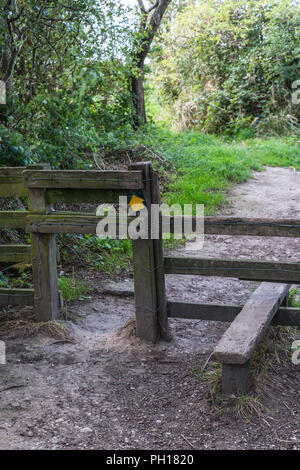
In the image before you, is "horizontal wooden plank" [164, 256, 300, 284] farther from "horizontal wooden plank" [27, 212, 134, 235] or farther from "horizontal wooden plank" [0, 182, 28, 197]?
"horizontal wooden plank" [0, 182, 28, 197]

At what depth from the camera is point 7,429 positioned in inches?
129

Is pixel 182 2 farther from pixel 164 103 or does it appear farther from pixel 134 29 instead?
pixel 134 29

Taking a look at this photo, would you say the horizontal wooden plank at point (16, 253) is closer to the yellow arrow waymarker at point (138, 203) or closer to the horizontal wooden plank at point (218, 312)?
the yellow arrow waymarker at point (138, 203)

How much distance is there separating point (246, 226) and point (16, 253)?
80.4 inches

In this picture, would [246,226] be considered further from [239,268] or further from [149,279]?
[149,279]

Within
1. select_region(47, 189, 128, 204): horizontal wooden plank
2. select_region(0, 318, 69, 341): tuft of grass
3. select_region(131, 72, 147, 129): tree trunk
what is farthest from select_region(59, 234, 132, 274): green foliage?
select_region(131, 72, 147, 129): tree trunk

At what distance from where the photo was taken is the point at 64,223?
447 cm

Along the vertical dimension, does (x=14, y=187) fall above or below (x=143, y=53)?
below

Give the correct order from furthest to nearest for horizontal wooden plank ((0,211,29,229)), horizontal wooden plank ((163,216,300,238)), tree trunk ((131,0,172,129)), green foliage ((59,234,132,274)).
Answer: tree trunk ((131,0,172,129)) → green foliage ((59,234,132,274)) → horizontal wooden plank ((0,211,29,229)) → horizontal wooden plank ((163,216,300,238))

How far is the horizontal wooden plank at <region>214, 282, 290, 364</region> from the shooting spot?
11.3ft

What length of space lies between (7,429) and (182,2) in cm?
2232

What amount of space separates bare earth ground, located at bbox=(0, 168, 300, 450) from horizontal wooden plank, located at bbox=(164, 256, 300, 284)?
2.16 feet

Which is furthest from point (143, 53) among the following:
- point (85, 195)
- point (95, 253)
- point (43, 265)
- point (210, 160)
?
point (43, 265)
